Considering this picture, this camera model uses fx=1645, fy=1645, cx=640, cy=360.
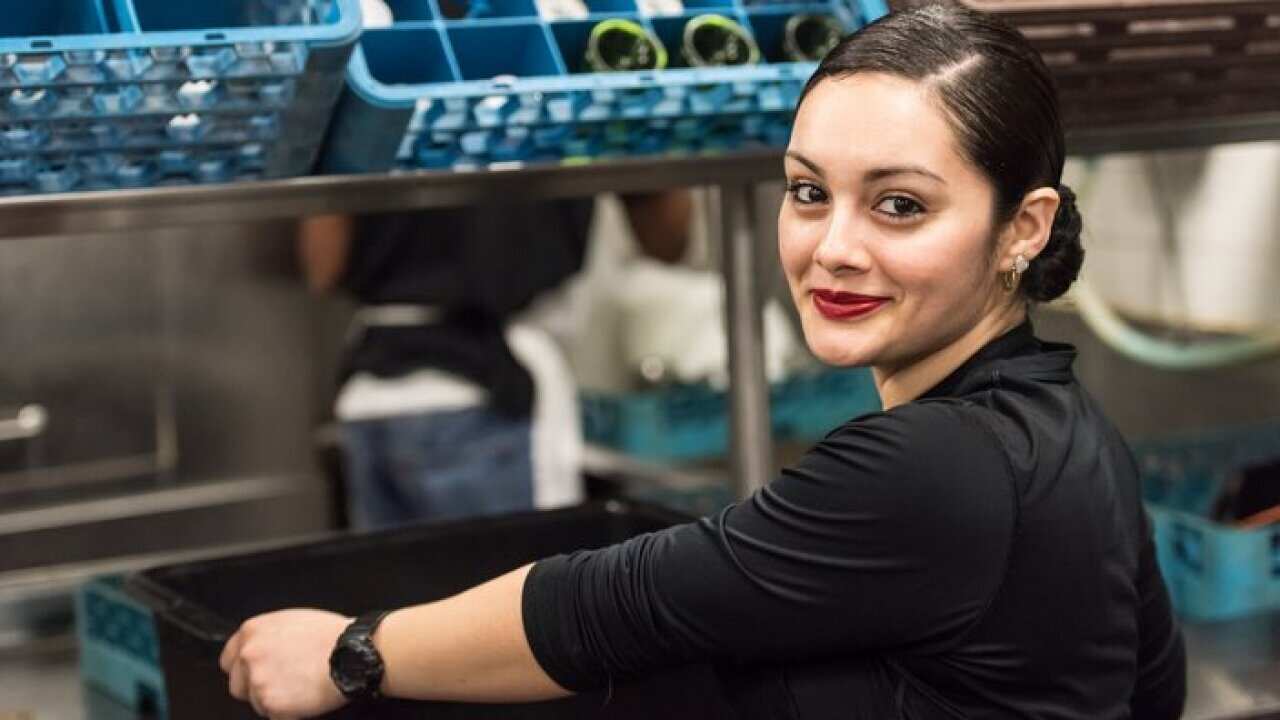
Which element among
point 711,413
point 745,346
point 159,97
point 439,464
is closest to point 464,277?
point 439,464

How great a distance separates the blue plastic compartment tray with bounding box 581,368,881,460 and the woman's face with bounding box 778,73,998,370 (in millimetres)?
1911

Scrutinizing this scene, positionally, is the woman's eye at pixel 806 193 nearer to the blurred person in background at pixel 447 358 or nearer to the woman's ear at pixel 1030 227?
the woman's ear at pixel 1030 227

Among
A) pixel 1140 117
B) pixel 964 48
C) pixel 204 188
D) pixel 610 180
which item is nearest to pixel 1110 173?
pixel 1140 117

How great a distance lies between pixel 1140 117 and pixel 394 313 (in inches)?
67.6

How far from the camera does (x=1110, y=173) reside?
2596mm

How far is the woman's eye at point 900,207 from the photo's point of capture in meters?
1.26

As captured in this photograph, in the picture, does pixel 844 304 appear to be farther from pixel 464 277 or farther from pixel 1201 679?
pixel 464 277

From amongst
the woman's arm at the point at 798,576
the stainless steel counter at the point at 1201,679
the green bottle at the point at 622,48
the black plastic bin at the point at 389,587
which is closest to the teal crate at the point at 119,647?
the stainless steel counter at the point at 1201,679

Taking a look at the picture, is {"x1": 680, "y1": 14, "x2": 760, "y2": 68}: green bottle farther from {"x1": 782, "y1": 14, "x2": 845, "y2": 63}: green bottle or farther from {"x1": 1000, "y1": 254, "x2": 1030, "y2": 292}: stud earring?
{"x1": 1000, "y1": 254, "x2": 1030, "y2": 292}: stud earring

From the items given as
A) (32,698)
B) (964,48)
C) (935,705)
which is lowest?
(32,698)

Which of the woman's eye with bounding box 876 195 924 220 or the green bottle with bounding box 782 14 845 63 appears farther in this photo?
the green bottle with bounding box 782 14 845 63

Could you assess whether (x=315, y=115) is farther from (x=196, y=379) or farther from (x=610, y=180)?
(x=196, y=379)

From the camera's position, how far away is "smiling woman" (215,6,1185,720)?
1.19m

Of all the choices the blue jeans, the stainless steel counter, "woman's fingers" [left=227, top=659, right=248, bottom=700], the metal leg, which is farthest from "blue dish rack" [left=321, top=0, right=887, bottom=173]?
the blue jeans
